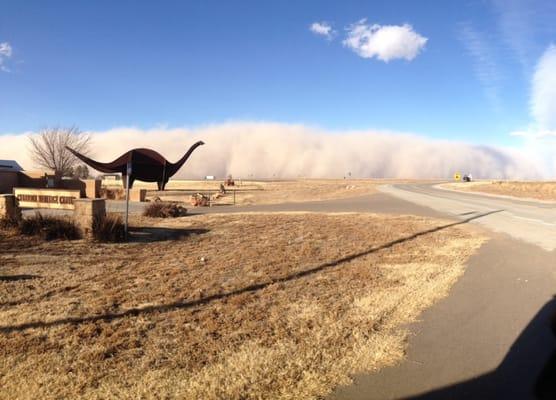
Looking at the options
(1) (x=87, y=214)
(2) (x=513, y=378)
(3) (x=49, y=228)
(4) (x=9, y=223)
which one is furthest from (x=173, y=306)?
(4) (x=9, y=223)

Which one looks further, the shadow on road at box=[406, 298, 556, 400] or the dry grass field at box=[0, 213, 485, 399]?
the dry grass field at box=[0, 213, 485, 399]

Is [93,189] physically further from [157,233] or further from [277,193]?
[157,233]

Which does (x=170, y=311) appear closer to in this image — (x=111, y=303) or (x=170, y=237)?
(x=111, y=303)

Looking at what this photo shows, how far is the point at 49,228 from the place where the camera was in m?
12.3

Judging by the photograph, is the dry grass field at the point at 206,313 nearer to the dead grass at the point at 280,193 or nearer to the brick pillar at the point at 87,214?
the brick pillar at the point at 87,214

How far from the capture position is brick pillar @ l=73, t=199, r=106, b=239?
40.0 ft

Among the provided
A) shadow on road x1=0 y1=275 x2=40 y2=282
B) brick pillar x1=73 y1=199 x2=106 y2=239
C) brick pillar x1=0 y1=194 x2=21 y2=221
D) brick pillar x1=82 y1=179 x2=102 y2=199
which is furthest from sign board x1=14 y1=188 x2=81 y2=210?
brick pillar x1=82 y1=179 x2=102 y2=199

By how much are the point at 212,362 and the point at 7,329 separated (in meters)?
2.68

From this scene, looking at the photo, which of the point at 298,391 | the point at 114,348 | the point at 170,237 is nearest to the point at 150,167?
the point at 170,237

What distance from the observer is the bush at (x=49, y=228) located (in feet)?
39.9

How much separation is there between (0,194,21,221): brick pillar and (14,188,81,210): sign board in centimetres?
447

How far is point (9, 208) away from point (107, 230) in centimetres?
413

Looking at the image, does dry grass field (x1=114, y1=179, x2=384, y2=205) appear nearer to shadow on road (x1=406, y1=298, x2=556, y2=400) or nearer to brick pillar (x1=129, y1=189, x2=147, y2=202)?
brick pillar (x1=129, y1=189, x2=147, y2=202)

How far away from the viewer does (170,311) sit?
20.0 feet
